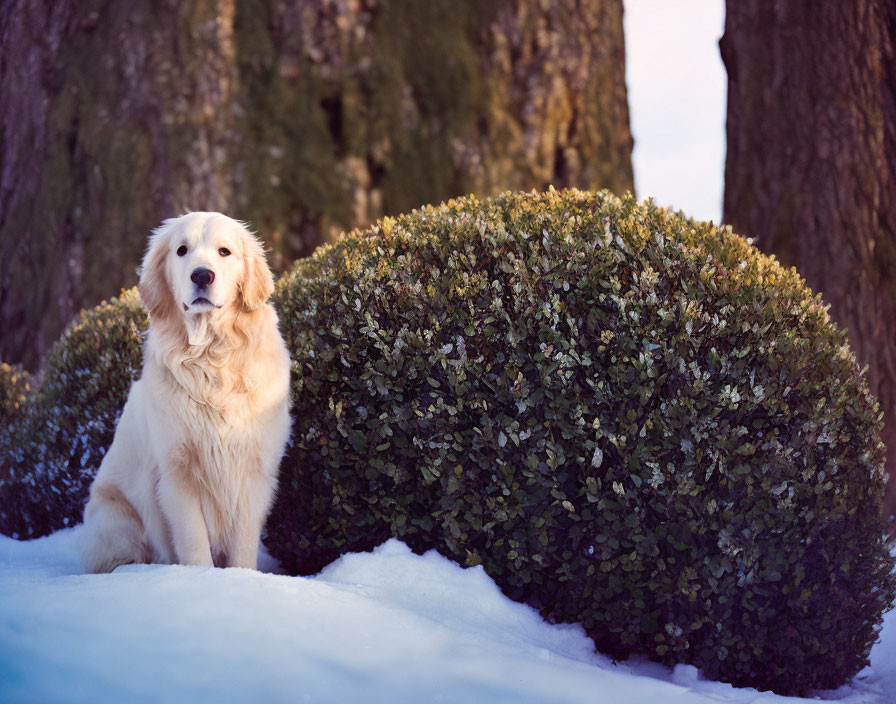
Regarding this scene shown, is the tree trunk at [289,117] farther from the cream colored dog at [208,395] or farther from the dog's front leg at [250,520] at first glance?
the dog's front leg at [250,520]

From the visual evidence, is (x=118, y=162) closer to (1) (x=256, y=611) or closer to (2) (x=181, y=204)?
(2) (x=181, y=204)

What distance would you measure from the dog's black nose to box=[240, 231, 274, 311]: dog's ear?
282mm

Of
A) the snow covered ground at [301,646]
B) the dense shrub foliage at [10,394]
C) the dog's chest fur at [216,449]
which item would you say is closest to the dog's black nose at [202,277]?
the dog's chest fur at [216,449]

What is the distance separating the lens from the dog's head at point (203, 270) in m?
4.02

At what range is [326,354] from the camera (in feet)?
15.2

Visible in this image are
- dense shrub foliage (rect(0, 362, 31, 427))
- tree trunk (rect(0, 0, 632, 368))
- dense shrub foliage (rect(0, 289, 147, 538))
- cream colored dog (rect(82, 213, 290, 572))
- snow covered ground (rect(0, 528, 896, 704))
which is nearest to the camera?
snow covered ground (rect(0, 528, 896, 704))

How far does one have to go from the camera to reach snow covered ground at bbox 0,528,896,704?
312 cm

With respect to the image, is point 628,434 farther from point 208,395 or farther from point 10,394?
point 10,394

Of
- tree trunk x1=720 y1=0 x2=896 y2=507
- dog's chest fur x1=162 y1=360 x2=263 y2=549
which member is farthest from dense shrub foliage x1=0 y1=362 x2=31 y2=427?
tree trunk x1=720 y1=0 x2=896 y2=507

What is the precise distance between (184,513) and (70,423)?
232 cm

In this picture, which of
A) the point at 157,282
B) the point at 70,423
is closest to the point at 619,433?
the point at 157,282

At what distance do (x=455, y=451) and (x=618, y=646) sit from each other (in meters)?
1.26

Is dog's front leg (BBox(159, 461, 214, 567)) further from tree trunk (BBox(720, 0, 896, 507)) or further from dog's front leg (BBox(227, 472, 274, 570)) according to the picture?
tree trunk (BBox(720, 0, 896, 507))

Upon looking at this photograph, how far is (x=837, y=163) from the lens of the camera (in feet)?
24.4
